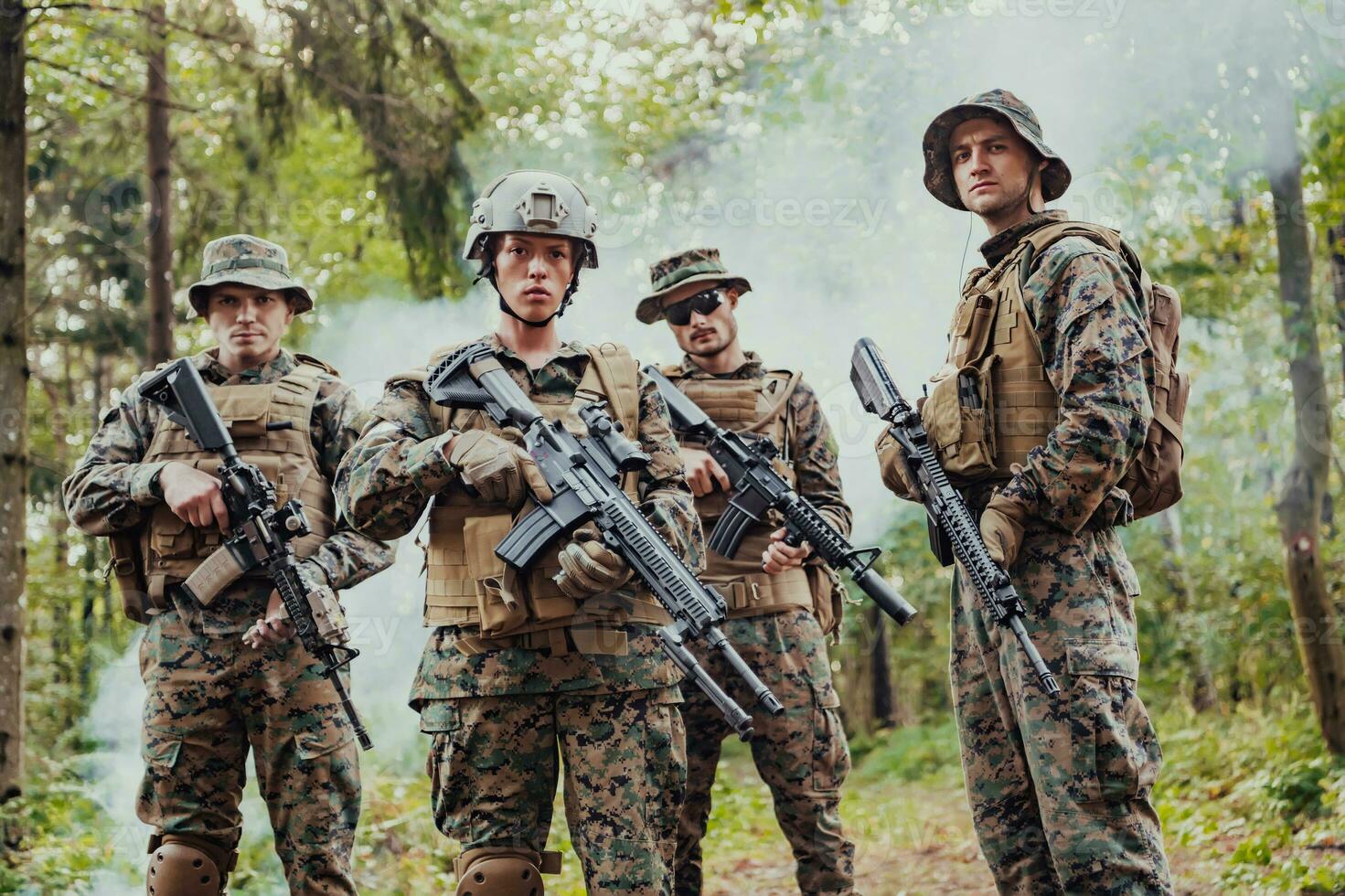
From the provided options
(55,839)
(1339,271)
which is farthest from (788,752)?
(1339,271)

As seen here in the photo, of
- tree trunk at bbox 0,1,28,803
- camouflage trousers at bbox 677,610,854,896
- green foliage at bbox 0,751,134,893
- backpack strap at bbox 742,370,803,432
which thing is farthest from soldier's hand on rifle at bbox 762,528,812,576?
tree trunk at bbox 0,1,28,803

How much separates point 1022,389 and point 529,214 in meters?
1.49

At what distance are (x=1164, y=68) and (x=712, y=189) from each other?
4675 mm

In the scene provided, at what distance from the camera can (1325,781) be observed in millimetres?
6453

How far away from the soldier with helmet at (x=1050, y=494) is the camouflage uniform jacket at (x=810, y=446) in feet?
3.84

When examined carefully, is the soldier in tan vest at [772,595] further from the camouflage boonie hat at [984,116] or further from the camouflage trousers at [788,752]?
the camouflage boonie hat at [984,116]

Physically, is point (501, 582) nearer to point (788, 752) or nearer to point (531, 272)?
point (531, 272)

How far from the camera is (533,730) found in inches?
129

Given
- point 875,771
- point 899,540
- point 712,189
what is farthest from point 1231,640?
point 712,189

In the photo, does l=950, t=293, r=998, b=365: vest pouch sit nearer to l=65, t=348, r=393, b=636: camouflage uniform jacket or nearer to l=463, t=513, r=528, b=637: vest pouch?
l=463, t=513, r=528, b=637: vest pouch

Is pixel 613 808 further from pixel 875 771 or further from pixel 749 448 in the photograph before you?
pixel 875 771

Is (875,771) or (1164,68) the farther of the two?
(875,771)

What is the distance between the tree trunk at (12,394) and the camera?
629 cm

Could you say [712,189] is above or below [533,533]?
above
